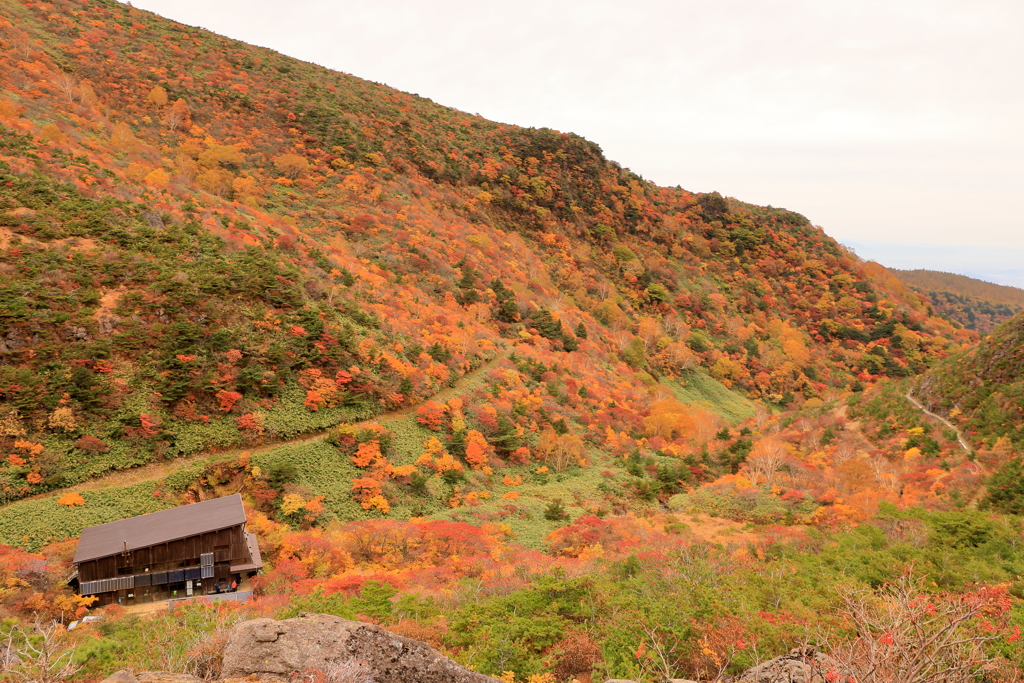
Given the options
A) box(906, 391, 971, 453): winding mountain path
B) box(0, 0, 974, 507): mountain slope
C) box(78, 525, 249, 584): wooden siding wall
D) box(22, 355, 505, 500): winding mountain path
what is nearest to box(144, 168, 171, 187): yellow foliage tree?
box(0, 0, 974, 507): mountain slope

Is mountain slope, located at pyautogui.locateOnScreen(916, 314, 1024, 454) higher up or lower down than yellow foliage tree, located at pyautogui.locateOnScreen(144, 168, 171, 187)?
lower down

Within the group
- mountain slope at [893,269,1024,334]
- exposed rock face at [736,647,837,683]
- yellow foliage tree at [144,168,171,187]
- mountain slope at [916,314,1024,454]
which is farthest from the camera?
mountain slope at [893,269,1024,334]

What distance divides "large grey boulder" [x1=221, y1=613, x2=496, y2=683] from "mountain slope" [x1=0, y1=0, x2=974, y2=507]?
1868 centimetres

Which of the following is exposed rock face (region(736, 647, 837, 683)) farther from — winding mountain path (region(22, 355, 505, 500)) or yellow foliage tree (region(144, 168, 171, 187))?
yellow foliage tree (region(144, 168, 171, 187))

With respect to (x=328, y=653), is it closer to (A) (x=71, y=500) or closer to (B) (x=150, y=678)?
(B) (x=150, y=678)

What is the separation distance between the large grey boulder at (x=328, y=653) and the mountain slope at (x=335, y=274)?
18.7 m

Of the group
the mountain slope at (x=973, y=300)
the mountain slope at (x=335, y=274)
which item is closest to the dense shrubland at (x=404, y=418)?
the mountain slope at (x=335, y=274)

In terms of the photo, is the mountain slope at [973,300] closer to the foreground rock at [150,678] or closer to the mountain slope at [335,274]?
the mountain slope at [335,274]

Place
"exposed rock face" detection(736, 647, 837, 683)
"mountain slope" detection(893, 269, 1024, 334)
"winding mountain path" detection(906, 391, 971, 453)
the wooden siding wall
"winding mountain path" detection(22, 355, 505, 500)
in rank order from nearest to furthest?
"exposed rock face" detection(736, 647, 837, 683)
the wooden siding wall
"winding mountain path" detection(22, 355, 505, 500)
"winding mountain path" detection(906, 391, 971, 453)
"mountain slope" detection(893, 269, 1024, 334)

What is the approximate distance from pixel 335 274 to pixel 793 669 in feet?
125

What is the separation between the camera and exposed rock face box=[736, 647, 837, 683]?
8703mm

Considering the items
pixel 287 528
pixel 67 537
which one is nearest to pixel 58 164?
pixel 67 537

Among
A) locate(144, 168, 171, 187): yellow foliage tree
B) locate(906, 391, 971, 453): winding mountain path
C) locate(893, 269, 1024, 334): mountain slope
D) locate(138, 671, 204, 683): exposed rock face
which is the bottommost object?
locate(138, 671, 204, 683): exposed rock face

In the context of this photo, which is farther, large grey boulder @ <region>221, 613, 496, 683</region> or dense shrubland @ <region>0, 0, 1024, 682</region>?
dense shrubland @ <region>0, 0, 1024, 682</region>
